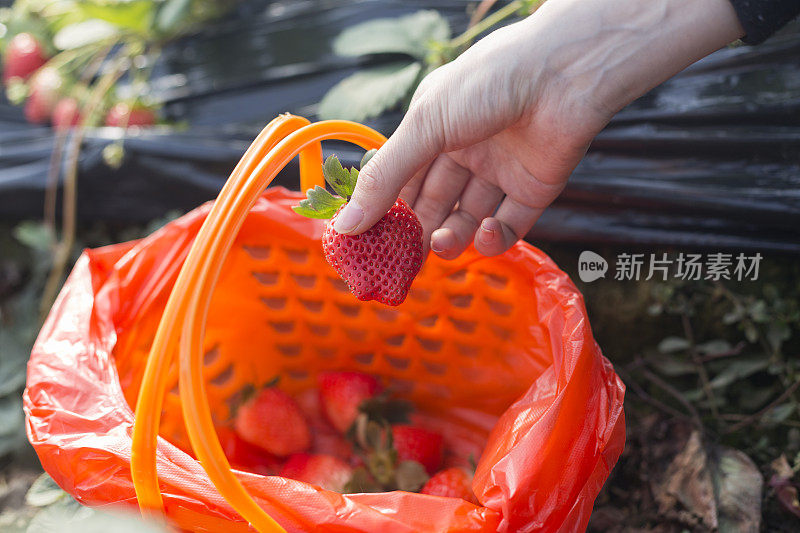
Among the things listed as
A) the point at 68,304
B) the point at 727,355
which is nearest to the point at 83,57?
the point at 68,304

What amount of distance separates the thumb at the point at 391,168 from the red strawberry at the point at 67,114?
3.11 ft

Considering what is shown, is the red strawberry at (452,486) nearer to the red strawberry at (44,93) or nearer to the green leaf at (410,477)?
the green leaf at (410,477)

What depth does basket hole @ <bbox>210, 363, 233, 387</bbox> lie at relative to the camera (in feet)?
3.16

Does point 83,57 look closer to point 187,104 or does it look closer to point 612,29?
point 187,104

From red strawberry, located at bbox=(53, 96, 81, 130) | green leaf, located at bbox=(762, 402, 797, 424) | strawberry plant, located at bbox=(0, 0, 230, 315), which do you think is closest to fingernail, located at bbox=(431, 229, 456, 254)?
green leaf, located at bbox=(762, 402, 797, 424)

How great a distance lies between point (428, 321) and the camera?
94 cm

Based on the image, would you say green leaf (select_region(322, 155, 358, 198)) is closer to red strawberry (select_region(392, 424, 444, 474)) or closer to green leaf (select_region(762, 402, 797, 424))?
red strawberry (select_region(392, 424, 444, 474))

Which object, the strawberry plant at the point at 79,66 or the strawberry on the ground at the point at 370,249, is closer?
the strawberry on the ground at the point at 370,249

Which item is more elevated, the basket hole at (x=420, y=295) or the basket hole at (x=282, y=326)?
the basket hole at (x=420, y=295)

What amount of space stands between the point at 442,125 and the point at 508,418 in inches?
13.8

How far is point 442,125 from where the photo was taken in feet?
1.98

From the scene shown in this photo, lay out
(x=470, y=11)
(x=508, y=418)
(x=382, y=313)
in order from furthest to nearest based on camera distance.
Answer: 1. (x=470, y=11)
2. (x=382, y=313)
3. (x=508, y=418)

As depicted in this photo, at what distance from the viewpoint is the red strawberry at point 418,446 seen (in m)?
0.86

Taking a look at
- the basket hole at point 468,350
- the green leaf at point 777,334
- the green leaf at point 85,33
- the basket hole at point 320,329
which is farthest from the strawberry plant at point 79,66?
the green leaf at point 777,334
